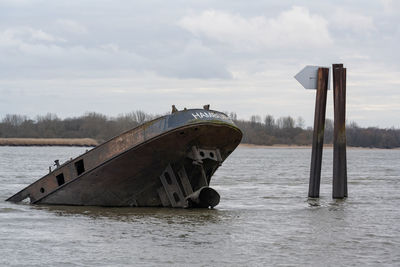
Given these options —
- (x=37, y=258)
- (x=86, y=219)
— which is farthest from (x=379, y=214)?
(x=37, y=258)

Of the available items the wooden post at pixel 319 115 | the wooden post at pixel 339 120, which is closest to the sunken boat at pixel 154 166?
the wooden post at pixel 319 115

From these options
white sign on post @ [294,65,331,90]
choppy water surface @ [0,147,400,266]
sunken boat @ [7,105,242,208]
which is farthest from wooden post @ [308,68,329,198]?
sunken boat @ [7,105,242,208]

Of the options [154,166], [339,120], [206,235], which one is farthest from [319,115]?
[206,235]

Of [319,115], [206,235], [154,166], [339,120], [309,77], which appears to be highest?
[309,77]

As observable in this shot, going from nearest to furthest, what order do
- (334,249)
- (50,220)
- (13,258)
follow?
(13,258) → (334,249) → (50,220)

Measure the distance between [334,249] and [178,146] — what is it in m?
5.59

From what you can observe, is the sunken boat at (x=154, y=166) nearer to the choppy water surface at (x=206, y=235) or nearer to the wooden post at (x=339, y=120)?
the choppy water surface at (x=206, y=235)

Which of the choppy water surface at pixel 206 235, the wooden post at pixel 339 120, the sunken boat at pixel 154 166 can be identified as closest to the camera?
the choppy water surface at pixel 206 235

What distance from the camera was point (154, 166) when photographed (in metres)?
18.2

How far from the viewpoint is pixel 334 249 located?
13375 mm

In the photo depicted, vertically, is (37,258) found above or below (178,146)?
below

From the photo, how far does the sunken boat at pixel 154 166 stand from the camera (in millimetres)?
17609

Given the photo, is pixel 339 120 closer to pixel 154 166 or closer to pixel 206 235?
pixel 154 166

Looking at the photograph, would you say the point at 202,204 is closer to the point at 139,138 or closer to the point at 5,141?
the point at 139,138
